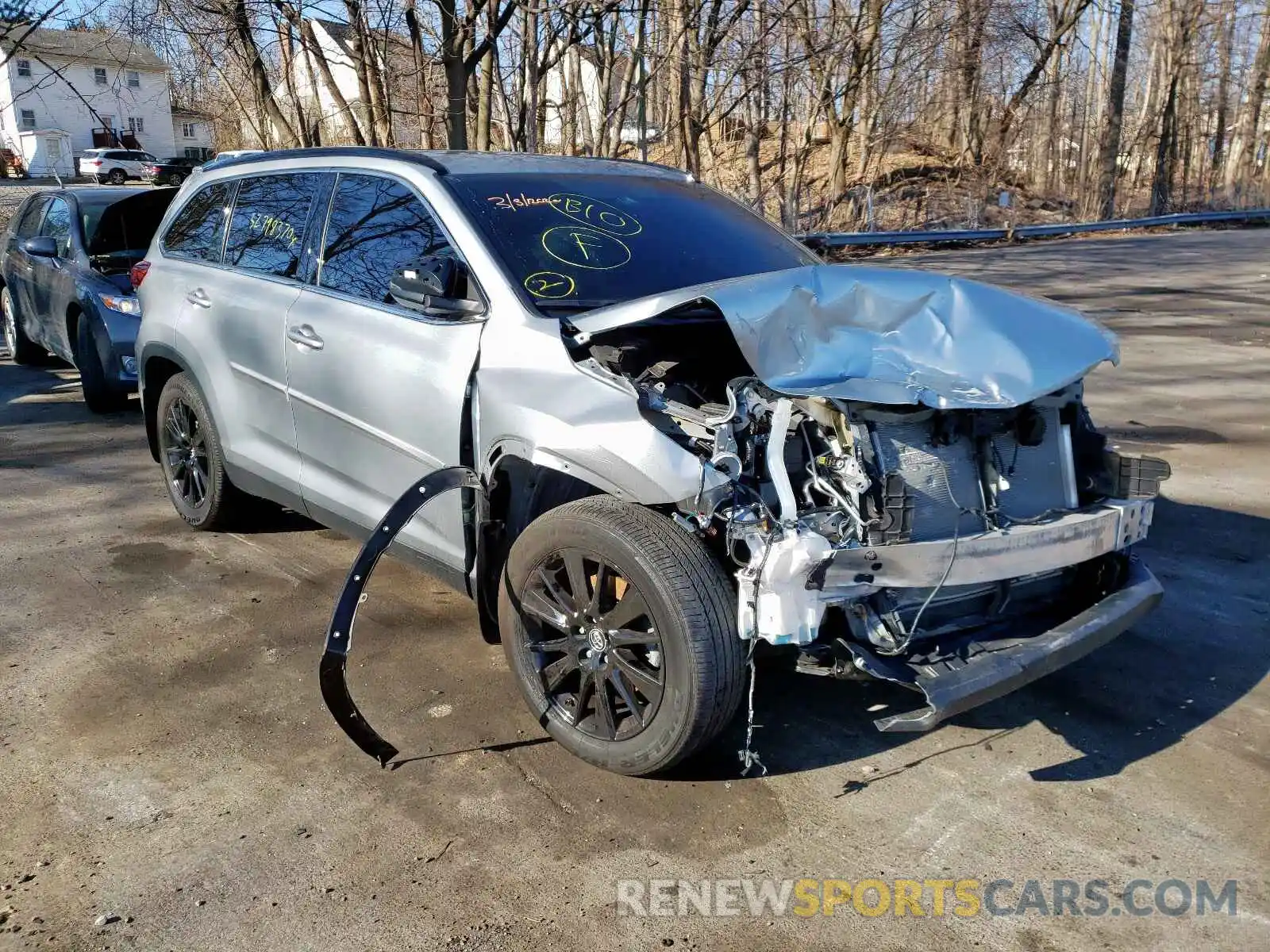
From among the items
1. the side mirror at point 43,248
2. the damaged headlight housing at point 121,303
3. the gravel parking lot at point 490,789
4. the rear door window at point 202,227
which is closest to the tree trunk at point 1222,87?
the gravel parking lot at point 490,789

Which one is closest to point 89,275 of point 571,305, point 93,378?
point 93,378

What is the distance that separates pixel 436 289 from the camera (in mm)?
3734

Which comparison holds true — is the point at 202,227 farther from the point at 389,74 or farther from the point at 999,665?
the point at 389,74

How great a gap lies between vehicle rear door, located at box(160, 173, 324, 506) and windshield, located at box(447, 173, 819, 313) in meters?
1.04

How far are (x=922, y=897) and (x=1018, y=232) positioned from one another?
915 inches

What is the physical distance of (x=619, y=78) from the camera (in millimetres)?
21719

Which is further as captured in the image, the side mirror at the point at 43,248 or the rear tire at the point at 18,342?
the rear tire at the point at 18,342

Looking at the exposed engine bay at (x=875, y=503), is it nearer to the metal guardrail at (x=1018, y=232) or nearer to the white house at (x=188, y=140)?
the metal guardrail at (x=1018, y=232)

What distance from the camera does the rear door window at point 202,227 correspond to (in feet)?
17.7

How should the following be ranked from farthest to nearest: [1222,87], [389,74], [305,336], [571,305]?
[1222,87]
[389,74]
[305,336]
[571,305]

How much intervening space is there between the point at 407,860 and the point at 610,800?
639 mm

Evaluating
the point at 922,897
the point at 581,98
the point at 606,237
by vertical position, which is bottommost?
the point at 922,897

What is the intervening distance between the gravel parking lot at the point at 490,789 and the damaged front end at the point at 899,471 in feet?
1.50

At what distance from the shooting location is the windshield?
402 cm
